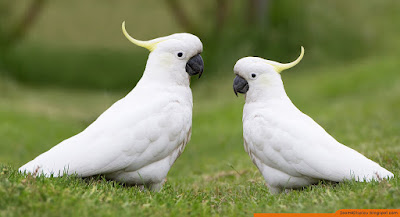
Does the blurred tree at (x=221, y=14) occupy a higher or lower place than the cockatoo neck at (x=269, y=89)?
higher

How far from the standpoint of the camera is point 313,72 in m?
15.4

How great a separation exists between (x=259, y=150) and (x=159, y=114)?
936 millimetres

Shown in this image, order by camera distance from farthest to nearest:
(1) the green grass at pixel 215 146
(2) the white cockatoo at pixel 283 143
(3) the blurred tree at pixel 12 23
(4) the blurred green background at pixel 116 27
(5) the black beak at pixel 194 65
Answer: (3) the blurred tree at pixel 12 23
(4) the blurred green background at pixel 116 27
(5) the black beak at pixel 194 65
(2) the white cockatoo at pixel 283 143
(1) the green grass at pixel 215 146

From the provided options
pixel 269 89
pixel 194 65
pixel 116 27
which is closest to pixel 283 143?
pixel 269 89

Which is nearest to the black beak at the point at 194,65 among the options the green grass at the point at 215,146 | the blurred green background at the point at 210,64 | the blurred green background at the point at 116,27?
the green grass at the point at 215,146

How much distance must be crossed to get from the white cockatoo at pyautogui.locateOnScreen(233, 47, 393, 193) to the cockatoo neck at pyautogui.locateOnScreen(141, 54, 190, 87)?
1.88 ft

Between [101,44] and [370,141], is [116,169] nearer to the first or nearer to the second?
[370,141]

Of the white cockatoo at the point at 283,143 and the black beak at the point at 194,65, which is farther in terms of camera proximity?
the black beak at the point at 194,65

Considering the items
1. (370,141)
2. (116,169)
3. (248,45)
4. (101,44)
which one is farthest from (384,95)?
(101,44)

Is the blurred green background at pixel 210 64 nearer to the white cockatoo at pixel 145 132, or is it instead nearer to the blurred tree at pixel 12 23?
the blurred tree at pixel 12 23

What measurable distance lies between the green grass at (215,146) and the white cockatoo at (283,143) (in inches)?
6.1

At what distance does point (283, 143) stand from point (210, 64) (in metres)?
13.2

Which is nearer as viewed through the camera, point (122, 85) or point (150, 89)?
point (150, 89)

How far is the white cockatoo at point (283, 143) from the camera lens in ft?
13.5
